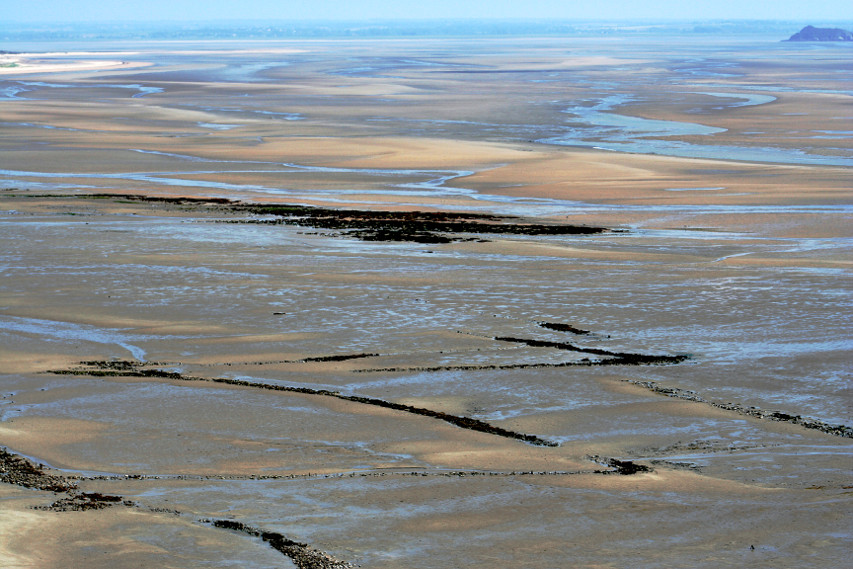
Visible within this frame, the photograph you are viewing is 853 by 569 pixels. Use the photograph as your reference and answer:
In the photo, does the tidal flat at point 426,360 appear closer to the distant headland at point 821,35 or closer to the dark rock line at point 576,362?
the dark rock line at point 576,362

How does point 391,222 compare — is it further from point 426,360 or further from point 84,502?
point 84,502

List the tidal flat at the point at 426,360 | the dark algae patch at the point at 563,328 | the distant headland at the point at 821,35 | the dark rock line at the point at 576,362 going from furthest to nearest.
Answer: the distant headland at the point at 821,35
the dark algae patch at the point at 563,328
the dark rock line at the point at 576,362
the tidal flat at the point at 426,360

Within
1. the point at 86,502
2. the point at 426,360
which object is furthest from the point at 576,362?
the point at 86,502

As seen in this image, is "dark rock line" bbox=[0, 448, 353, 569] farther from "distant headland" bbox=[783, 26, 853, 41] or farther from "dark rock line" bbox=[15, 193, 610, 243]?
"distant headland" bbox=[783, 26, 853, 41]

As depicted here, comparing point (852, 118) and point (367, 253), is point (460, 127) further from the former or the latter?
point (367, 253)

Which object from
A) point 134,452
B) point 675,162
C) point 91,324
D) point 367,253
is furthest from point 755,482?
point 675,162

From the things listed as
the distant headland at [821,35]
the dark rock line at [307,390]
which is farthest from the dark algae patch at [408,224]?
the distant headland at [821,35]
